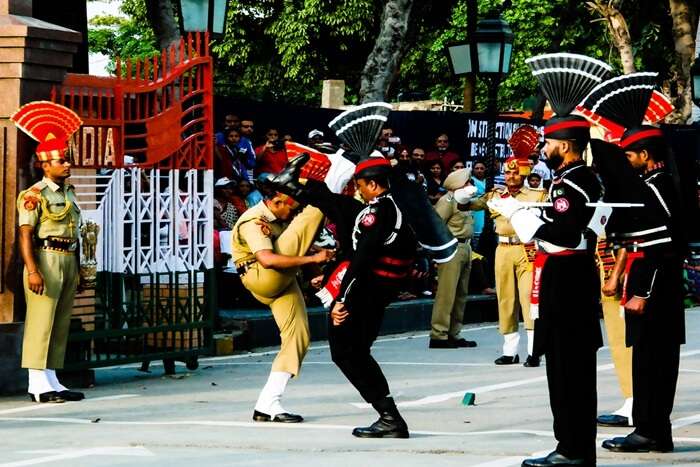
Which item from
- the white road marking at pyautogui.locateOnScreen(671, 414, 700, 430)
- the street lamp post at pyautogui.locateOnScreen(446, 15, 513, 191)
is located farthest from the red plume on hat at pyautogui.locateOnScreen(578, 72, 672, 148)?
the street lamp post at pyautogui.locateOnScreen(446, 15, 513, 191)

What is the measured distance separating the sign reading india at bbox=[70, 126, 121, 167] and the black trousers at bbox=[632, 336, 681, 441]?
539 cm

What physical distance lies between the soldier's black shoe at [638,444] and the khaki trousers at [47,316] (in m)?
4.86

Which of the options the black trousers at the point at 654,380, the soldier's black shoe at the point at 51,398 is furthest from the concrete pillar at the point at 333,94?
the black trousers at the point at 654,380

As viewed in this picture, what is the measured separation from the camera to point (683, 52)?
36.4m

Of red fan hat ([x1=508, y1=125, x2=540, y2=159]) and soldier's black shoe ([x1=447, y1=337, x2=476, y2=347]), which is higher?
red fan hat ([x1=508, y1=125, x2=540, y2=159])

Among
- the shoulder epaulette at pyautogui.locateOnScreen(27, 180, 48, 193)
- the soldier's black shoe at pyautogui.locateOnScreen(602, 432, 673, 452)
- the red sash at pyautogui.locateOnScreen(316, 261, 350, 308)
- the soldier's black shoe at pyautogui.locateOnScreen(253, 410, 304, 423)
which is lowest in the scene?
the soldier's black shoe at pyautogui.locateOnScreen(253, 410, 304, 423)

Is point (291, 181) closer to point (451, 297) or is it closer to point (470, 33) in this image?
point (451, 297)

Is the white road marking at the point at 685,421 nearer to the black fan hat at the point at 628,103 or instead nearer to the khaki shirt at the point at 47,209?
the black fan hat at the point at 628,103

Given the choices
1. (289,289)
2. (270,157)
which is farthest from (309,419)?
(270,157)

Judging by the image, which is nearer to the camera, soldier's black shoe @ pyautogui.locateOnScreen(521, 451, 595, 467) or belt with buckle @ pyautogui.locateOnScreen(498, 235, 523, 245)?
soldier's black shoe @ pyautogui.locateOnScreen(521, 451, 595, 467)

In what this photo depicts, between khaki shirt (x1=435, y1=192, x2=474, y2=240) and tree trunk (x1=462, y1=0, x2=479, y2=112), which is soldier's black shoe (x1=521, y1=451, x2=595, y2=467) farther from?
tree trunk (x1=462, y1=0, x2=479, y2=112)

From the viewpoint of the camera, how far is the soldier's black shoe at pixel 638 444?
9.81 metres

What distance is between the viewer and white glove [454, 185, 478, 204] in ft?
54.0

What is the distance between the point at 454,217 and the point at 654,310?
7527 mm
